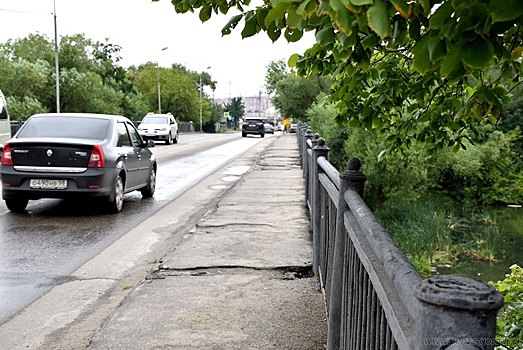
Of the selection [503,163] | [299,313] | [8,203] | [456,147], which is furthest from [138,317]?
[503,163]

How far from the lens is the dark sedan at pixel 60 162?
9.10 m

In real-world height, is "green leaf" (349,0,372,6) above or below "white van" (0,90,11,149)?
above

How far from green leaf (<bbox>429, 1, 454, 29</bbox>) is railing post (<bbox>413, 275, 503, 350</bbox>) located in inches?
45.3

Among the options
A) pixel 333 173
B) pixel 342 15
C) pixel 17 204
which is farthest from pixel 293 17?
pixel 17 204

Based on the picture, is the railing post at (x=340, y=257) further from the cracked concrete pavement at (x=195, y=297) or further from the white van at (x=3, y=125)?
the white van at (x=3, y=125)

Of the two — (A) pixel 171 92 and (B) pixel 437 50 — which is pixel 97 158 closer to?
(B) pixel 437 50

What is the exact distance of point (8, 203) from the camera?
31.5 feet

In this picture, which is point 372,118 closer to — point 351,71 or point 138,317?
point 351,71

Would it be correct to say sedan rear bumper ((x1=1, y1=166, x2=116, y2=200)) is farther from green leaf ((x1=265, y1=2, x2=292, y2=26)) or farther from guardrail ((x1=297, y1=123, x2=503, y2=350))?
green leaf ((x1=265, y1=2, x2=292, y2=26))

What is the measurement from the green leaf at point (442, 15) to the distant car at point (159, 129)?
34.1 meters

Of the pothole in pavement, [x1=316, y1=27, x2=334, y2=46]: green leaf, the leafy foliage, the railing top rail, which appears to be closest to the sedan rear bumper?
the pothole in pavement

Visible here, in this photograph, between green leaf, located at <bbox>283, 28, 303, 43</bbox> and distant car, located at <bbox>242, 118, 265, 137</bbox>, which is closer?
green leaf, located at <bbox>283, 28, 303, 43</bbox>

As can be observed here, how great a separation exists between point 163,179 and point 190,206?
16.4ft

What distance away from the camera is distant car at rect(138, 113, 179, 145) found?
36.1m
